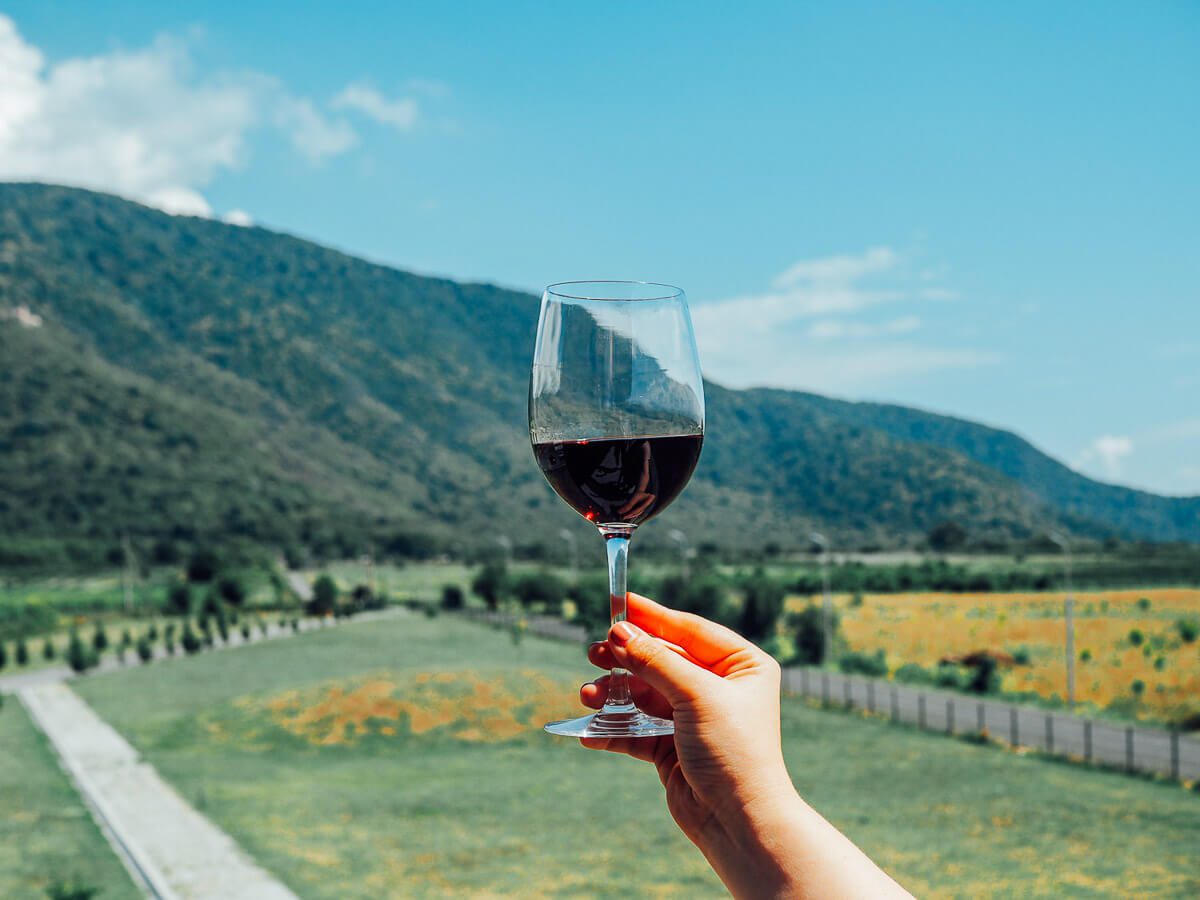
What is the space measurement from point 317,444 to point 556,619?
48.4 meters

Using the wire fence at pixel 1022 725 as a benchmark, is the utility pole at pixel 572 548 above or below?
above

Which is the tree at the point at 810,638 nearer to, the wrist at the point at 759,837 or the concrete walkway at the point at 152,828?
the concrete walkway at the point at 152,828

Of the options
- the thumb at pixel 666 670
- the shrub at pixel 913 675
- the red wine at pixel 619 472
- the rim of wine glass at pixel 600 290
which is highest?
the rim of wine glass at pixel 600 290

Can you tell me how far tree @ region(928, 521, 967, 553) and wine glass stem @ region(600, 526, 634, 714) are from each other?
93300 millimetres

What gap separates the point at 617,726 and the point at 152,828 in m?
26.5

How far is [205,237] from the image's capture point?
17088 cm

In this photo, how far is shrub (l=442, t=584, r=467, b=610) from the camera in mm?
89812

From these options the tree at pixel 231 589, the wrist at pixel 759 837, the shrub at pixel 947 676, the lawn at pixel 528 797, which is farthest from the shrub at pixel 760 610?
the wrist at pixel 759 837

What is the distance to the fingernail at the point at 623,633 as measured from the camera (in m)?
1.75

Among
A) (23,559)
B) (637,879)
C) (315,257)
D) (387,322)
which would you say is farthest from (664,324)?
(315,257)

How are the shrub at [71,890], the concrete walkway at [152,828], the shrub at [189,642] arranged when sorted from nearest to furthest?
the shrub at [71,890]
the concrete walkway at [152,828]
the shrub at [189,642]

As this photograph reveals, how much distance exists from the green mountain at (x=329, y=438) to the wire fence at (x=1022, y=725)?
1037 inches

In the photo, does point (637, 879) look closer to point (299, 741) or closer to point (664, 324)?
point (299, 741)

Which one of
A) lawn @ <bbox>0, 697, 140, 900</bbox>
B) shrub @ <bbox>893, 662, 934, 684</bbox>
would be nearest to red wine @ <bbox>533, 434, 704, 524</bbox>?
lawn @ <bbox>0, 697, 140, 900</bbox>
